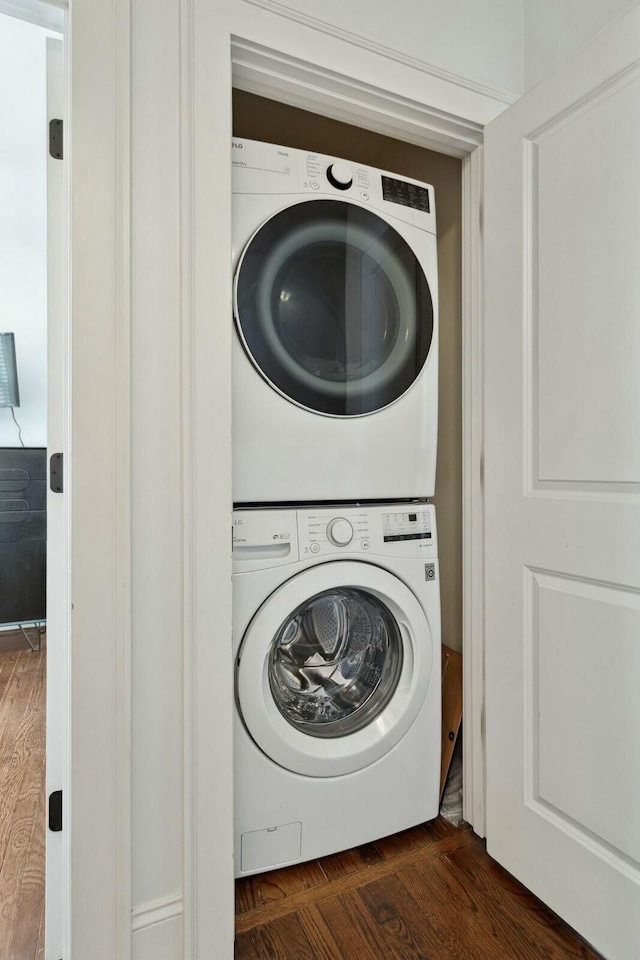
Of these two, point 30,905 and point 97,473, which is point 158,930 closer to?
point 30,905

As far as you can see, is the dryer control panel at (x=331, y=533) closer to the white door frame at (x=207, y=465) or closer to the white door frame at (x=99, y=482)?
the white door frame at (x=207, y=465)

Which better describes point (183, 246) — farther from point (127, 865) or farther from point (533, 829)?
point (533, 829)

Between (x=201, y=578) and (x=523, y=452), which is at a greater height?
(x=523, y=452)

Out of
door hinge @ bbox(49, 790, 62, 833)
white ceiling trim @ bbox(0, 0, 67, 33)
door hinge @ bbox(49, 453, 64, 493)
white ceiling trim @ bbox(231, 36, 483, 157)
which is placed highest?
white ceiling trim @ bbox(231, 36, 483, 157)

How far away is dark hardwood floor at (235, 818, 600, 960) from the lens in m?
1.05

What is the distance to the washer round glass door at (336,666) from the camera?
1208 millimetres

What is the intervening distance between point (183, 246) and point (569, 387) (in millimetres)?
827

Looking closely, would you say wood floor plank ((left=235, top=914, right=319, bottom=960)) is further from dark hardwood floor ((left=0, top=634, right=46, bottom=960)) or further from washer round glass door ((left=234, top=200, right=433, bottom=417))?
washer round glass door ((left=234, top=200, right=433, bottom=417))

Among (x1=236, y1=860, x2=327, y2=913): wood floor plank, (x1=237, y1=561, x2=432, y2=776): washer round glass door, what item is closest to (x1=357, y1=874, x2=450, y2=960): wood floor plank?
(x1=236, y1=860, x2=327, y2=913): wood floor plank

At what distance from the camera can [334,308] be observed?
51.4 inches

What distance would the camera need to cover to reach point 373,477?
1.33 meters

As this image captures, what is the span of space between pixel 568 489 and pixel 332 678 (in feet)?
2.46

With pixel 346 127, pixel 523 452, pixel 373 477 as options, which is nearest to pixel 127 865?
pixel 373 477

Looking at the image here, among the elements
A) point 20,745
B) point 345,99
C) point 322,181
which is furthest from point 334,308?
point 20,745
